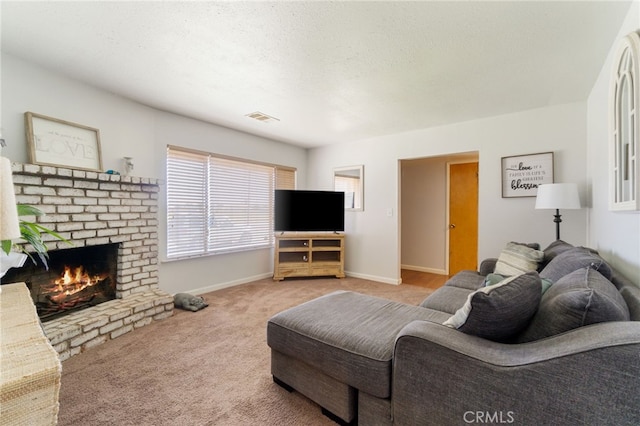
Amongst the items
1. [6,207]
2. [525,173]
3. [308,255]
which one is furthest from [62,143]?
[525,173]

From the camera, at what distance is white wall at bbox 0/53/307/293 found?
2207 mm

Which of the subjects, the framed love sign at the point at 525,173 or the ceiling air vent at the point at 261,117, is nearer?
the framed love sign at the point at 525,173

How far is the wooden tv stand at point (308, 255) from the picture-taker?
14.4 feet

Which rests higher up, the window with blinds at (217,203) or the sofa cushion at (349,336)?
the window with blinds at (217,203)

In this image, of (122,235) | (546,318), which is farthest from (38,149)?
(546,318)

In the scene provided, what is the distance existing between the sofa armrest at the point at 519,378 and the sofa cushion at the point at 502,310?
52 millimetres

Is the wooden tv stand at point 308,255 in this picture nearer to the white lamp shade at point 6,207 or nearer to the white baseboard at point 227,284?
the white baseboard at point 227,284

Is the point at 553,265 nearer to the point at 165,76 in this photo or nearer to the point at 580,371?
the point at 580,371

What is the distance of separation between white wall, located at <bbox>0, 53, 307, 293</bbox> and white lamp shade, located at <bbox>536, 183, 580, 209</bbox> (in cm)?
367

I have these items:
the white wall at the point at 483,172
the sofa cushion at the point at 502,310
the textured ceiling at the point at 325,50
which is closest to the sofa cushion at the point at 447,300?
the sofa cushion at the point at 502,310

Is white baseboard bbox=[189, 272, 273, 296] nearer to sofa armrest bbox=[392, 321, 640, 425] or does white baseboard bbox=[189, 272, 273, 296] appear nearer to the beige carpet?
the beige carpet

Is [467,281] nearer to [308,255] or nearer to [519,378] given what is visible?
[519,378]

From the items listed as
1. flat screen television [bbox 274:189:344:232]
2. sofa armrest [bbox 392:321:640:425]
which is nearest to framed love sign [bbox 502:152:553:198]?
flat screen television [bbox 274:189:344:232]

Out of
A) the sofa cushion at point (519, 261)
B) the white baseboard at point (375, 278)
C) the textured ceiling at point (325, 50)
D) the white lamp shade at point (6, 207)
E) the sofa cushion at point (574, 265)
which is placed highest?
the textured ceiling at point (325, 50)
